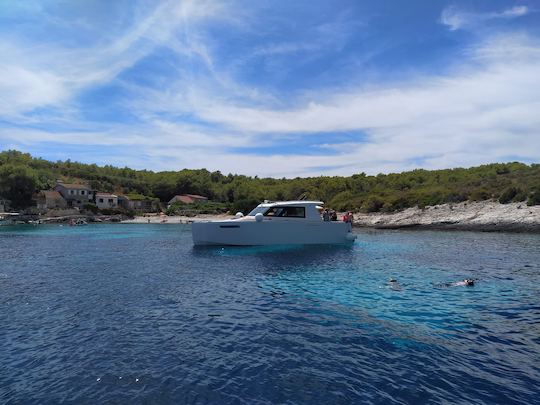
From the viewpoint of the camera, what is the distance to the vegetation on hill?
5819 cm

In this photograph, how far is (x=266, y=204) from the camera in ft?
97.8

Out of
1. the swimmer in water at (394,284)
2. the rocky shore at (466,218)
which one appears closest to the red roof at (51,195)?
the rocky shore at (466,218)

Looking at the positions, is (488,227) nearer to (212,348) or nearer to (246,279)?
(246,279)

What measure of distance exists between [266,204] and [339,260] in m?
8.64

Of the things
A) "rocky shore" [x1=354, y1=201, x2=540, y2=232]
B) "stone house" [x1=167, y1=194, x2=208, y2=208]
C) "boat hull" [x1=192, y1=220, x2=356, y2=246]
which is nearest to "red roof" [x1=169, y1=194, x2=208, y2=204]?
"stone house" [x1=167, y1=194, x2=208, y2=208]

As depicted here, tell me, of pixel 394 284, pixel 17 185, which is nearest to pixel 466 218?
pixel 394 284

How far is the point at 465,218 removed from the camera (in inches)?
1887

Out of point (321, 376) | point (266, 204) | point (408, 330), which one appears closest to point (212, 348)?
point (321, 376)

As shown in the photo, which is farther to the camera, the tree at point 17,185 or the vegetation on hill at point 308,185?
the tree at point 17,185

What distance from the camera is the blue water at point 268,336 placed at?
7004 millimetres

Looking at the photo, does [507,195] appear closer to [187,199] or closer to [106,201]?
[187,199]

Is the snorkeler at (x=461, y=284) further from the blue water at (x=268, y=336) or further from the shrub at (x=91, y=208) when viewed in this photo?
the shrub at (x=91, y=208)

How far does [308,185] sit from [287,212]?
7434 centimetres

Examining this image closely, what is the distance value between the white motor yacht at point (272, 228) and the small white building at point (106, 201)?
77.5 metres
